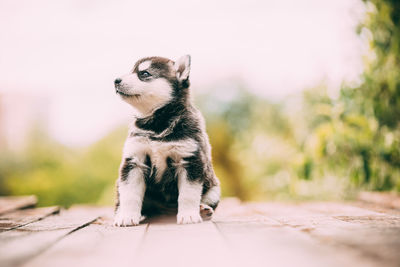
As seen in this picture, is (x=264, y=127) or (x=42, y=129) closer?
(x=264, y=127)

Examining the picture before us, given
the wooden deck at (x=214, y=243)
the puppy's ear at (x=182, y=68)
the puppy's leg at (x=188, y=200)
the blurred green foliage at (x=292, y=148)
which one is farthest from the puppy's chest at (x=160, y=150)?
the blurred green foliage at (x=292, y=148)

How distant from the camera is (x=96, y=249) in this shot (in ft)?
6.79

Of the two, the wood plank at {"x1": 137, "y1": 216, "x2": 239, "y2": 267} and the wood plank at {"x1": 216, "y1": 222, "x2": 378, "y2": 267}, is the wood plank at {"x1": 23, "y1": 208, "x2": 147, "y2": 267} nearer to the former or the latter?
the wood plank at {"x1": 137, "y1": 216, "x2": 239, "y2": 267}

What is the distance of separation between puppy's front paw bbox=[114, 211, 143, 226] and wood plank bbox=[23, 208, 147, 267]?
10cm

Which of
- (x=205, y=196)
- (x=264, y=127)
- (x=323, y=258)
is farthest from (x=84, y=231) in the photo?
(x=264, y=127)

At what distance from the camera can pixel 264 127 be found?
52.2 ft

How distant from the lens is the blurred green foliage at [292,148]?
15.4 ft

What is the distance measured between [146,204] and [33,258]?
59.4 inches

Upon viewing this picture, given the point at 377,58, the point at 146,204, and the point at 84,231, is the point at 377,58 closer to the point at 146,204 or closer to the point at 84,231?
the point at 146,204

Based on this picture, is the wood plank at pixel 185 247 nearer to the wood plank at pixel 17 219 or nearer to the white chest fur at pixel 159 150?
the white chest fur at pixel 159 150

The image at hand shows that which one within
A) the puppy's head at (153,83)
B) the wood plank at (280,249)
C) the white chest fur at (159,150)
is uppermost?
the puppy's head at (153,83)

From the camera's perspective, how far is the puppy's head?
3.18 meters

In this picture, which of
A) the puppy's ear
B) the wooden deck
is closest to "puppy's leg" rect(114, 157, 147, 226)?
the wooden deck

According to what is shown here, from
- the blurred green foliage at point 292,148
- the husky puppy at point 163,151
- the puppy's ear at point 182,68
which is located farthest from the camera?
the blurred green foliage at point 292,148
